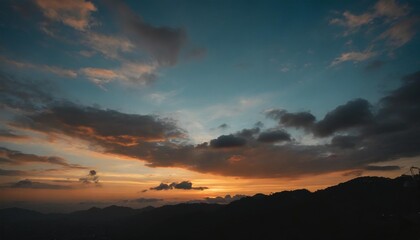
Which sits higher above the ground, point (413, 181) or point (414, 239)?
point (413, 181)

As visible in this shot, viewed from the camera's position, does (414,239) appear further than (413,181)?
Yes

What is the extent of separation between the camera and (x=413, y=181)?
94125 millimetres

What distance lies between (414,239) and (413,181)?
13890 centimetres

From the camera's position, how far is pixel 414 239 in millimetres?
195250
